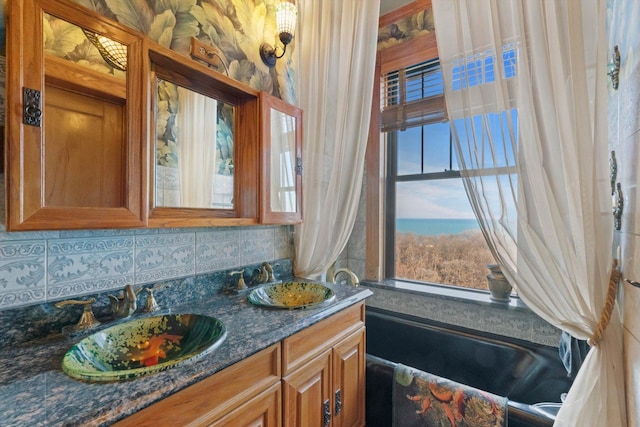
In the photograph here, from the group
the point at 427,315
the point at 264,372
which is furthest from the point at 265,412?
the point at 427,315

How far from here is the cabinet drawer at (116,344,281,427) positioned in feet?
2.25

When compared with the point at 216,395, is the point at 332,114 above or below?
above

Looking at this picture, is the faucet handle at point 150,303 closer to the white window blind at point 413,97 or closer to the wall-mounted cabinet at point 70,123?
the wall-mounted cabinet at point 70,123

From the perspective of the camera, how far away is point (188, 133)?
1.32 metres

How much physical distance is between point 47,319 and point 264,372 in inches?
28.6

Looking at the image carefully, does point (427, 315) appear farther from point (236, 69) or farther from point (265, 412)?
point (236, 69)

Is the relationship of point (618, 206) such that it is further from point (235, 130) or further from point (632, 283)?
point (235, 130)

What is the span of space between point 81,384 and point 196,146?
3.28ft

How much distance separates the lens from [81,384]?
26.5 inches

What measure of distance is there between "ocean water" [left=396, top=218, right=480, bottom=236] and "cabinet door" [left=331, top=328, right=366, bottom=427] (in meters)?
1.10

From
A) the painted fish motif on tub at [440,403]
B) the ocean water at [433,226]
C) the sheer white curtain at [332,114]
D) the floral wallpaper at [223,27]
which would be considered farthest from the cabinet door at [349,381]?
the floral wallpaper at [223,27]

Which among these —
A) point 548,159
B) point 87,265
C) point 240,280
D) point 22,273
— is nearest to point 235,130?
point 240,280

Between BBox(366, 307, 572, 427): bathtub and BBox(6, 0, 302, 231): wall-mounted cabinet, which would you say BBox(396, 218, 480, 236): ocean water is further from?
BBox(6, 0, 302, 231): wall-mounted cabinet

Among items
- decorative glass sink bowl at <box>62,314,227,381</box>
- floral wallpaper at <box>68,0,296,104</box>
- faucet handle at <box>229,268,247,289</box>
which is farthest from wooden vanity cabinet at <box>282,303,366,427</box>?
floral wallpaper at <box>68,0,296,104</box>
